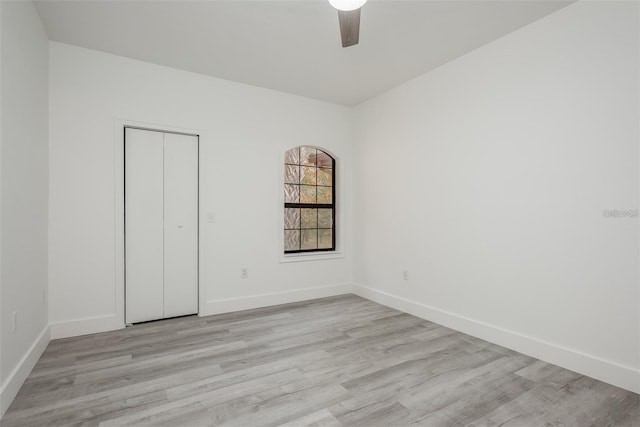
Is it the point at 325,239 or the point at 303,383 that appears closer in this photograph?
the point at 303,383

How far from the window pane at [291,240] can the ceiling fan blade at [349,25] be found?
298 cm

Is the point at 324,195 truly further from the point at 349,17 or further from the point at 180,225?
the point at 349,17

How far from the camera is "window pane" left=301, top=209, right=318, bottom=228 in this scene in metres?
4.76

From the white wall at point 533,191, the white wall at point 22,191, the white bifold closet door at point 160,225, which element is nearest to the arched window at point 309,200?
the white wall at point 533,191

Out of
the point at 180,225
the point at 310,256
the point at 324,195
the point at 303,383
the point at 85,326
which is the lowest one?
the point at 303,383

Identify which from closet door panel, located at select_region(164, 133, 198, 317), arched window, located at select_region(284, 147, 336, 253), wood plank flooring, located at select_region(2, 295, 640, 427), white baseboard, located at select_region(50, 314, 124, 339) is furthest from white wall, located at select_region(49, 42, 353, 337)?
wood plank flooring, located at select_region(2, 295, 640, 427)

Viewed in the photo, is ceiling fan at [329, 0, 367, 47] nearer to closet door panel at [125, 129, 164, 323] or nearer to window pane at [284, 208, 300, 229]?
closet door panel at [125, 129, 164, 323]

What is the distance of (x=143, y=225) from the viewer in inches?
137

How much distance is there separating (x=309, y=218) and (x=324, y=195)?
0.42m

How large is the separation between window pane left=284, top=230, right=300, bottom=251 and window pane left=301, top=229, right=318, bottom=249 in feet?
0.30

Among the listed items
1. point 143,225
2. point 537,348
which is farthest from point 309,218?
point 537,348

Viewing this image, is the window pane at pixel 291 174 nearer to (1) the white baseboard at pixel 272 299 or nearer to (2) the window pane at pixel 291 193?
(2) the window pane at pixel 291 193

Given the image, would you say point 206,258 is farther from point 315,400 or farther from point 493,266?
point 493,266

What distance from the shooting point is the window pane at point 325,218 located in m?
4.89
